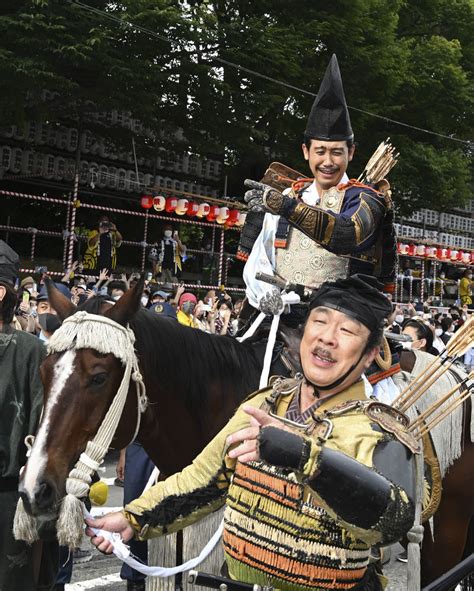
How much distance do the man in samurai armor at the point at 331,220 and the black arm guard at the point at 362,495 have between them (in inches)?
66.7

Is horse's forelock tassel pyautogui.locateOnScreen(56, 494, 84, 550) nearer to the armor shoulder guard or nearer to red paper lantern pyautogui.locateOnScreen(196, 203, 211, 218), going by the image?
the armor shoulder guard

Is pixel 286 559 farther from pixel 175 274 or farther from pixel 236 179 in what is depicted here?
pixel 236 179

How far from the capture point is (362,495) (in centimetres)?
196

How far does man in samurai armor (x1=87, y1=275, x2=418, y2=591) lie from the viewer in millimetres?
1976

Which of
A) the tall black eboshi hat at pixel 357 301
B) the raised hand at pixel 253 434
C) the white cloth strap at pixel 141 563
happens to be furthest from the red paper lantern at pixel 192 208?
the raised hand at pixel 253 434

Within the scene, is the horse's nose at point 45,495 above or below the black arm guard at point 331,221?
below

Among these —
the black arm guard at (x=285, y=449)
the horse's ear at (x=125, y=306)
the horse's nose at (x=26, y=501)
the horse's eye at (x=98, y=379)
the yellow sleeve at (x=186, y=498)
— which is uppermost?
the horse's ear at (x=125, y=306)

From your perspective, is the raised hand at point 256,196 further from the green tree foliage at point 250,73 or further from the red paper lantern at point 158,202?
the red paper lantern at point 158,202

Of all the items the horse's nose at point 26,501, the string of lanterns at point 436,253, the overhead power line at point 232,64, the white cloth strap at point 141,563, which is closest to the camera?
the white cloth strap at point 141,563

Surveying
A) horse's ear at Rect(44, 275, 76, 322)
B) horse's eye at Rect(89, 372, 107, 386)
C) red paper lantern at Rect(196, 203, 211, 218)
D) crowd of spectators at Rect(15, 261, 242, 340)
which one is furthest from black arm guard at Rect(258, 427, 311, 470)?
red paper lantern at Rect(196, 203, 211, 218)

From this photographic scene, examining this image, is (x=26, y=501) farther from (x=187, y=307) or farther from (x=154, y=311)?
(x=187, y=307)

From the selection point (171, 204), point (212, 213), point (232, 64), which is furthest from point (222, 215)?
point (232, 64)

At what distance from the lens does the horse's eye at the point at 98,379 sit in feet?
10.6

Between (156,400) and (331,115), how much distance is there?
64.8 inches
